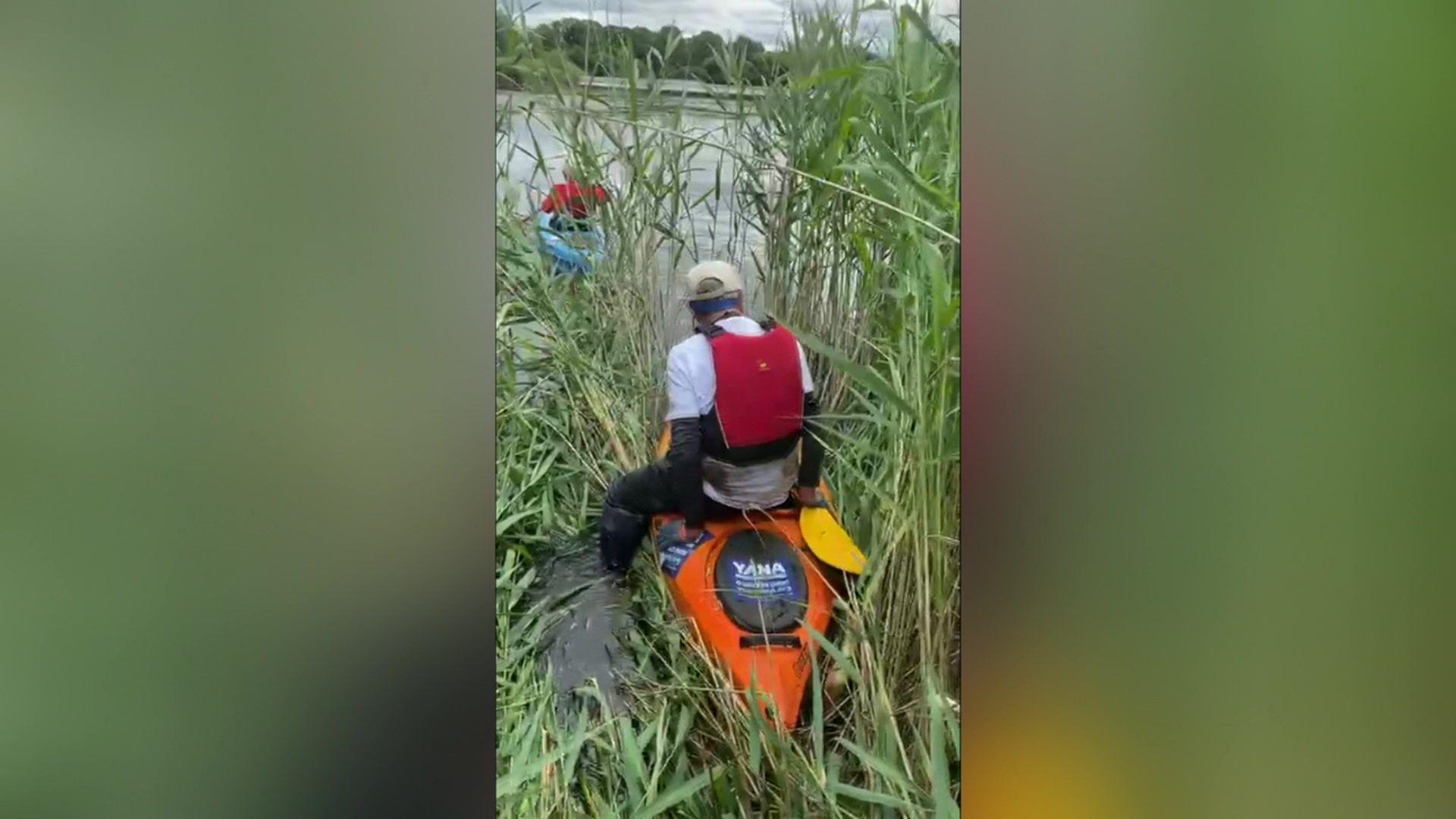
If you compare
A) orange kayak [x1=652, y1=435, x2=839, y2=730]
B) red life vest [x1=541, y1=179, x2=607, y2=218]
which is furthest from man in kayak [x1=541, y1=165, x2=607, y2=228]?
orange kayak [x1=652, y1=435, x2=839, y2=730]

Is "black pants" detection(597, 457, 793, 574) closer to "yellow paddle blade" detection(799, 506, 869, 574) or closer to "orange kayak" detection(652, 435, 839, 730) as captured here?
"orange kayak" detection(652, 435, 839, 730)

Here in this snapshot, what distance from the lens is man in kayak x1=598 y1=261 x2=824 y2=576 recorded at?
1.01 metres

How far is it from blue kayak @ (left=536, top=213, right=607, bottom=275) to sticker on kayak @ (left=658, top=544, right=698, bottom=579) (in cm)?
32

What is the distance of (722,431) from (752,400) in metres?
0.05

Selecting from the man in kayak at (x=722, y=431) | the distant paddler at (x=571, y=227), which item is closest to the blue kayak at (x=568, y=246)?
the distant paddler at (x=571, y=227)

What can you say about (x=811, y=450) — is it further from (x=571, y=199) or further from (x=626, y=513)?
(x=571, y=199)

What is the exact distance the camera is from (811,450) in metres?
1.02

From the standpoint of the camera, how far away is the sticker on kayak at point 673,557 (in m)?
1.01

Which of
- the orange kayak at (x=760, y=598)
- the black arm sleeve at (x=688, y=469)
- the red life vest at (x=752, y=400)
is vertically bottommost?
the orange kayak at (x=760, y=598)

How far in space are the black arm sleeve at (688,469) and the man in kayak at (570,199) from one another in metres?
0.25
